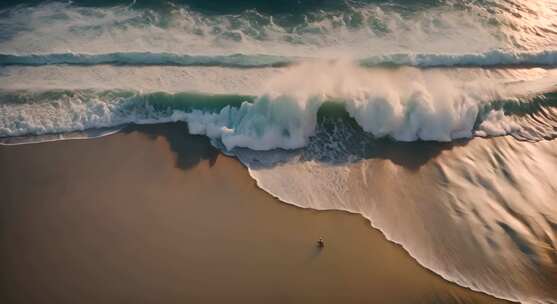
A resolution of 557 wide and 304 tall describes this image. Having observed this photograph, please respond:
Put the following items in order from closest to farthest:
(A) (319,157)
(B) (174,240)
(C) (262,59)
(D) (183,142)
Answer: (B) (174,240)
(A) (319,157)
(D) (183,142)
(C) (262,59)

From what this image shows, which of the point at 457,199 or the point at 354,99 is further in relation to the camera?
the point at 354,99

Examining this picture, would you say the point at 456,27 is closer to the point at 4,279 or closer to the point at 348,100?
the point at 348,100

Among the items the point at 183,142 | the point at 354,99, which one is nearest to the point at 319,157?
the point at 354,99

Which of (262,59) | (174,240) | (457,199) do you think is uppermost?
(262,59)

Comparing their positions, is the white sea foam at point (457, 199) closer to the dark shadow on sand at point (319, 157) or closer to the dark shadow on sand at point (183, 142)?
the dark shadow on sand at point (319, 157)

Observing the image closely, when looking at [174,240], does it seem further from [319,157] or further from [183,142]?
[319,157]

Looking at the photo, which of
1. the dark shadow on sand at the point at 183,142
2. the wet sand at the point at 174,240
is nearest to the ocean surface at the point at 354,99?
the dark shadow on sand at the point at 183,142

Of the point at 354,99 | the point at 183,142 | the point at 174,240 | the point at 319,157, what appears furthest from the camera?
the point at 354,99

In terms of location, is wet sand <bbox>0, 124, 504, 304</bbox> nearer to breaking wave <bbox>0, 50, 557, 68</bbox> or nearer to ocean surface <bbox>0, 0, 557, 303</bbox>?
ocean surface <bbox>0, 0, 557, 303</bbox>
